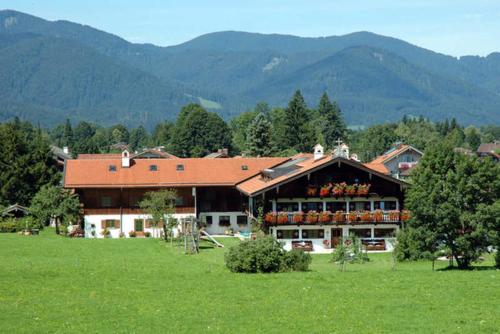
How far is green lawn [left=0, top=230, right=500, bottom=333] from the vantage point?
843 inches

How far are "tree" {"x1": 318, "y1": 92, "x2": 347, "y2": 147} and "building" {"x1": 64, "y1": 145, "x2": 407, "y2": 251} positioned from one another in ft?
271

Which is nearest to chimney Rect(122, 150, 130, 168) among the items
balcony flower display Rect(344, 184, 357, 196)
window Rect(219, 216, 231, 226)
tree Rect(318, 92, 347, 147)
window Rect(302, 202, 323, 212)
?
window Rect(219, 216, 231, 226)

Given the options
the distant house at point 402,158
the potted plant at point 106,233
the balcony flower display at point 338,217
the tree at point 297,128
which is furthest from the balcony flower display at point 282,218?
the tree at point 297,128

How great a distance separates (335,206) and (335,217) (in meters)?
1.41

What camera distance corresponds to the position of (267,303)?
2456 centimetres

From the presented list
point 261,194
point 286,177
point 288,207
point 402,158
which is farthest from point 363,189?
point 402,158

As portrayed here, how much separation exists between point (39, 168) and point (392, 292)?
48.2m

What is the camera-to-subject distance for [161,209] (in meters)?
55.3

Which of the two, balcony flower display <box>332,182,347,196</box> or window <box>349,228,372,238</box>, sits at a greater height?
balcony flower display <box>332,182,347,196</box>

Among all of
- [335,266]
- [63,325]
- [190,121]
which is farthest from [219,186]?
[190,121]

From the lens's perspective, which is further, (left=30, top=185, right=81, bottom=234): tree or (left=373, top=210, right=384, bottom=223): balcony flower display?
(left=30, top=185, right=81, bottom=234): tree

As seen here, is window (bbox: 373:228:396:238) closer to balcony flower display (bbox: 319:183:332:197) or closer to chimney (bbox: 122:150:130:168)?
balcony flower display (bbox: 319:183:332:197)

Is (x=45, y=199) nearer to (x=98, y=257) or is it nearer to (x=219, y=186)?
(x=219, y=186)

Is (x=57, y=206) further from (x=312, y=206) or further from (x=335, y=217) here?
(x=335, y=217)
